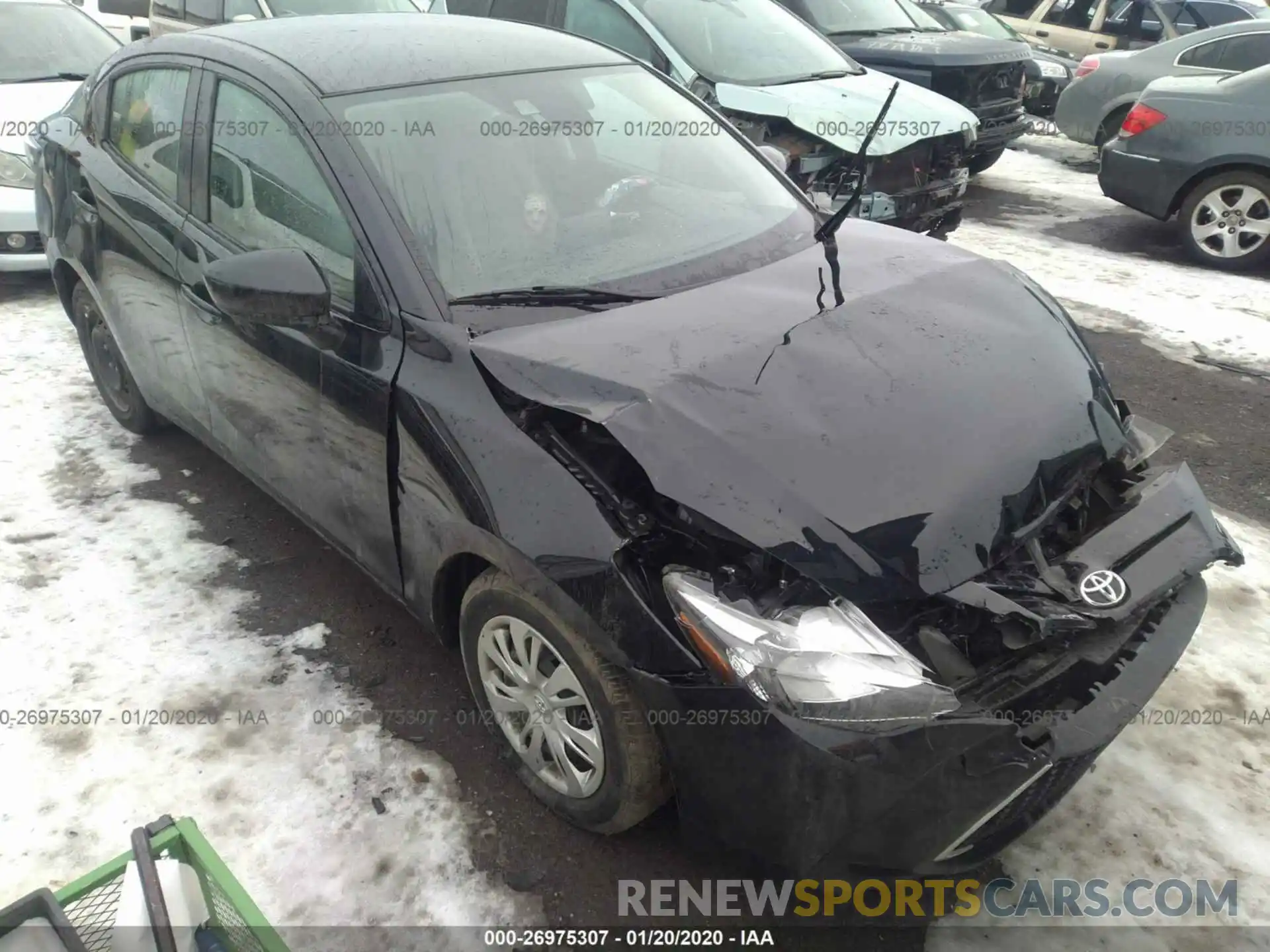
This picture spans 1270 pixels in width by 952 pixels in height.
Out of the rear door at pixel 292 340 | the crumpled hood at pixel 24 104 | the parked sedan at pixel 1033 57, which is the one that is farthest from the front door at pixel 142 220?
the parked sedan at pixel 1033 57

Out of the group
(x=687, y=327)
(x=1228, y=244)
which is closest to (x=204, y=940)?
(x=687, y=327)

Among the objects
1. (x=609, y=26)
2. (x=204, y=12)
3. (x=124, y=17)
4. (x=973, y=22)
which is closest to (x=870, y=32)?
(x=609, y=26)

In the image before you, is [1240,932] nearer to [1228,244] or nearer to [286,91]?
[286,91]

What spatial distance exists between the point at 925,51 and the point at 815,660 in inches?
279

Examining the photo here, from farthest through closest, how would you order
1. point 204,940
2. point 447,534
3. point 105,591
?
point 105,591 → point 447,534 → point 204,940

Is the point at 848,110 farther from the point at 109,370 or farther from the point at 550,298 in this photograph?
the point at 109,370

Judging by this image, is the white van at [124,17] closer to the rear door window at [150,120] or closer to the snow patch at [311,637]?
the rear door window at [150,120]

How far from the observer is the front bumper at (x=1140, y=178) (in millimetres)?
6699

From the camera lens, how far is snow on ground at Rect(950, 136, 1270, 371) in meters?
5.50

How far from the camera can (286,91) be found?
2.63 meters

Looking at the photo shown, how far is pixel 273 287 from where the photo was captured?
233cm

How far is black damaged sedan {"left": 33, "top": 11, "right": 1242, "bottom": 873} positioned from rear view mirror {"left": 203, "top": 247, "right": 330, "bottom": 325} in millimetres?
12

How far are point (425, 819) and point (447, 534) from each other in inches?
30.4

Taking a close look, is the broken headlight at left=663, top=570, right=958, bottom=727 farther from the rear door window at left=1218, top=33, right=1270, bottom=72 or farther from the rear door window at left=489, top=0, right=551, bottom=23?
the rear door window at left=1218, top=33, right=1270, bottom=72
